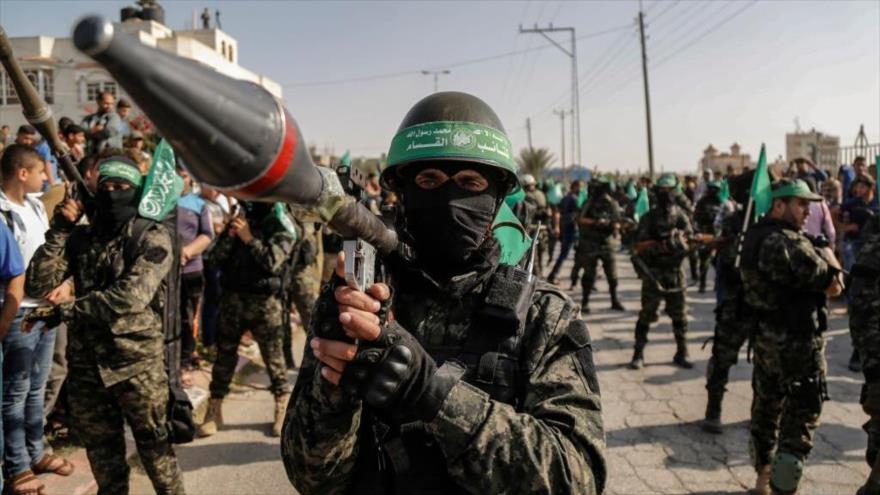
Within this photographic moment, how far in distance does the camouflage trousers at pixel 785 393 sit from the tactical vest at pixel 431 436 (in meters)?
3.18

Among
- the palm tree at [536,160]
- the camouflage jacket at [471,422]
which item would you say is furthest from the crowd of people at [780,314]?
the palm tree at [536,160]

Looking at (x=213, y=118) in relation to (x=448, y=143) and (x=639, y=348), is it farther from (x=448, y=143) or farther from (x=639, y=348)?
(x=639, y=348)

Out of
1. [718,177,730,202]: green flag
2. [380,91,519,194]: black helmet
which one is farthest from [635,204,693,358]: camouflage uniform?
[380,91,519,194]: black helmet

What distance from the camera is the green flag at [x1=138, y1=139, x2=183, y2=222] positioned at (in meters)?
3.43

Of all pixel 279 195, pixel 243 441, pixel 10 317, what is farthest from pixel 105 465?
pixel 279 195

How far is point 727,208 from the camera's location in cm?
1014

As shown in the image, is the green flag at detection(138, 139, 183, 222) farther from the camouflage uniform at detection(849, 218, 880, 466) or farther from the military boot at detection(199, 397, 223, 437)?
the camouflage uniform at detection(849, 218, 880, 466)

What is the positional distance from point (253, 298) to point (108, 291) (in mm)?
1886

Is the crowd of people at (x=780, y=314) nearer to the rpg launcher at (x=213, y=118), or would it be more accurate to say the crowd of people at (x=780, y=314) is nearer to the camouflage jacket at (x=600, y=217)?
the rpg launcher at (x=213, y=118)

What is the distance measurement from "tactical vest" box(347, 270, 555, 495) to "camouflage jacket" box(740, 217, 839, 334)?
306 centimetres

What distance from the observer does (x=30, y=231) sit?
390 centimetres

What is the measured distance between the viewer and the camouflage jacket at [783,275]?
385 cm

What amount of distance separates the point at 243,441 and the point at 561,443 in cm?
409

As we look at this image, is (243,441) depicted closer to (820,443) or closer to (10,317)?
(10,317)
